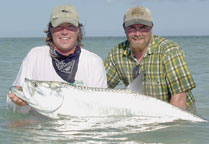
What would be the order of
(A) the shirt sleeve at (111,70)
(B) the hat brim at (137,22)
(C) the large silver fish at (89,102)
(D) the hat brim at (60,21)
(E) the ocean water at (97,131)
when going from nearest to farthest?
(E) the ocean water at (97,131), (C) the large silver fish at (89,102), (D) the hat brim at (60,21), (B) the hat brim at (137,22), (A) the shirt sleeve at (111,70)

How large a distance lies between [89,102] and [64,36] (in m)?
0.97

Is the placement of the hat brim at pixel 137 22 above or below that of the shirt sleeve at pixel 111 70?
above

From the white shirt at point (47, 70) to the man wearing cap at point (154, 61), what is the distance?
692 mm

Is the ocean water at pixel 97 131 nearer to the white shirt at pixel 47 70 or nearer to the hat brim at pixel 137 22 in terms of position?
the white shirt at pixel 47 70

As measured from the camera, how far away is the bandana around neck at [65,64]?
506cm

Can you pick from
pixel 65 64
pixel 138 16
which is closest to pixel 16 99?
pixel 65 64

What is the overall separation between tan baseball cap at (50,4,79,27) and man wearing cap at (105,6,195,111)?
86 centimetres

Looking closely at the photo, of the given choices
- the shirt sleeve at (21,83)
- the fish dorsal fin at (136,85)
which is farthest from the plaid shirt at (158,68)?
the shirt sleeve at (21,83)

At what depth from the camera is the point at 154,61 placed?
5.54 m

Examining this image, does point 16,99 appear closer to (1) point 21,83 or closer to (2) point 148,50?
(1) point 21,83

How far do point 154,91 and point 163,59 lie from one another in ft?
1.74

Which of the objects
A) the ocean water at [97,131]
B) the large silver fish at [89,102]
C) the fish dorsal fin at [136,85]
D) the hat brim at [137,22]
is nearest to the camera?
the ocean water at [97,131]

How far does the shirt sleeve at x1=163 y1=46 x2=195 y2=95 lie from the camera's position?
17.8 feet

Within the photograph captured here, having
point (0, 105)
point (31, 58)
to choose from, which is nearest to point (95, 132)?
point (31, 58)
